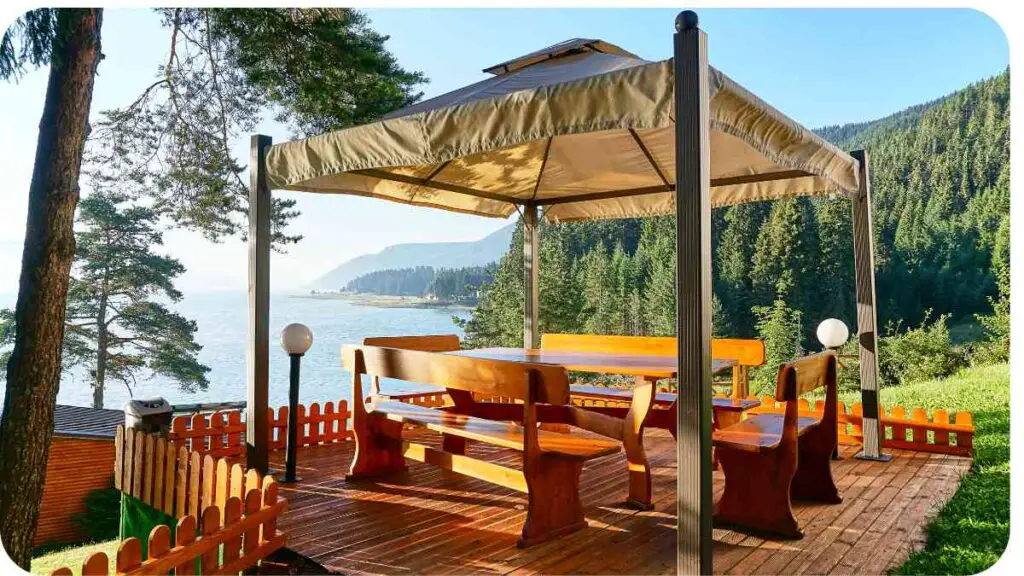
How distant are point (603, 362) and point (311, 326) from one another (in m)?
26.3

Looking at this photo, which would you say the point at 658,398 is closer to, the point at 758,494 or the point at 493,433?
the point at 758,494

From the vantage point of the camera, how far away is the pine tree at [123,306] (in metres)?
18.9

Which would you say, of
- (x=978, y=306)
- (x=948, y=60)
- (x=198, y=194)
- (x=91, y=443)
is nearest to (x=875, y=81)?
(x=948, y=60)

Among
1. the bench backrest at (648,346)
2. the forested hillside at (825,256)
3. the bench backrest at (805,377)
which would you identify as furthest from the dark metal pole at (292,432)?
the forested hillside at (825,256)

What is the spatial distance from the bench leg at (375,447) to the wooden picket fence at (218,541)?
48.9 inches

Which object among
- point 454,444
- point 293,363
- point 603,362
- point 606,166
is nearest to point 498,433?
point 454,444

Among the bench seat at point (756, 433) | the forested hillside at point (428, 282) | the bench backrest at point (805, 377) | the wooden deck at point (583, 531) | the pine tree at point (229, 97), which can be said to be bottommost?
the wooden deck at point (583, 531)

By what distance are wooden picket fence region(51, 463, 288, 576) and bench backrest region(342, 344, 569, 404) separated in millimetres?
1139

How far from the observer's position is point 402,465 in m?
4.89

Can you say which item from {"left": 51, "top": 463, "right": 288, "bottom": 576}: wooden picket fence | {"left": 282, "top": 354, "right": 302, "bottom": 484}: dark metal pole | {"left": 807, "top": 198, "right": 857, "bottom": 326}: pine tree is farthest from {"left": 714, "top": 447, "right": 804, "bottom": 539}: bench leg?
{"left": 807, "top": 198, "right": 857, "bottom": 326}: pine tree

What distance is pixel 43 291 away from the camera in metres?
5.17

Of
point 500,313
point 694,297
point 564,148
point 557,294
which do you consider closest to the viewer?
point 694,297

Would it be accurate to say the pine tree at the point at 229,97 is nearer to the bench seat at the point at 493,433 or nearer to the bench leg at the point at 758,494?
the bench seat at the point at 493,433

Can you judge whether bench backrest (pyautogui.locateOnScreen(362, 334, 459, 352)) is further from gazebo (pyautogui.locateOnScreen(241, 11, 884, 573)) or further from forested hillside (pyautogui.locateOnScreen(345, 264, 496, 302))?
forested hillside (pyautogui.locateOnScreen(345, 264, 496, 302))
